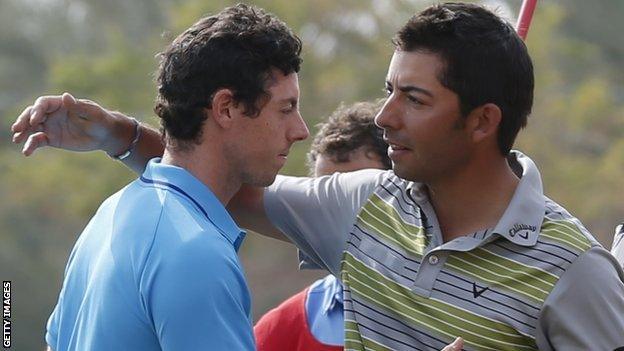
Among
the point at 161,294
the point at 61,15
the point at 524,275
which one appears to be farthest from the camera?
the point at 61,15

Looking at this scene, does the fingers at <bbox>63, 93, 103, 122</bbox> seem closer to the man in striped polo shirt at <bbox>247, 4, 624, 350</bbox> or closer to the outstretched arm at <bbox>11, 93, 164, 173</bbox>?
the outstretched arm at <bbox>11, 93, 164, 173</bbox>

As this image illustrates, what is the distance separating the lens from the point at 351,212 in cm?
336

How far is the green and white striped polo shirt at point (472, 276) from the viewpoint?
296 centimetres

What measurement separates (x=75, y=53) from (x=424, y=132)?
21433 mm

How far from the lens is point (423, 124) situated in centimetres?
320

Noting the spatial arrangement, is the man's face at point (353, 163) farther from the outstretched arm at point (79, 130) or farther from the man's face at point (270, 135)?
the man's face at point (270, 135)

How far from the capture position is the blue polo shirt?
104 inches

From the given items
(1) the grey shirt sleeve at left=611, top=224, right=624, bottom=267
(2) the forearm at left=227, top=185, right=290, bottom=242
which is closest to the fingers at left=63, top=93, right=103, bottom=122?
(2) the forearm at left=227, top=185, right=290, bottom=242

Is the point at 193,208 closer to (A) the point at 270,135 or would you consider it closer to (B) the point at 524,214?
(A) the point at 270,135

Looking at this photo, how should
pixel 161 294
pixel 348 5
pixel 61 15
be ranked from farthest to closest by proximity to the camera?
pixel 61 15 → pixel 348 5 → pixel 161 294

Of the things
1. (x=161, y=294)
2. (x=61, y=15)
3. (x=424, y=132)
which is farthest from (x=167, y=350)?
(x=61, y=15)

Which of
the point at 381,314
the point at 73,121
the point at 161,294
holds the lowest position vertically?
the point at 381,314

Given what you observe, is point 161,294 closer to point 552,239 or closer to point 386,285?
point 386,285

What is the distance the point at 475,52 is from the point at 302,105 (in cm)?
1799
